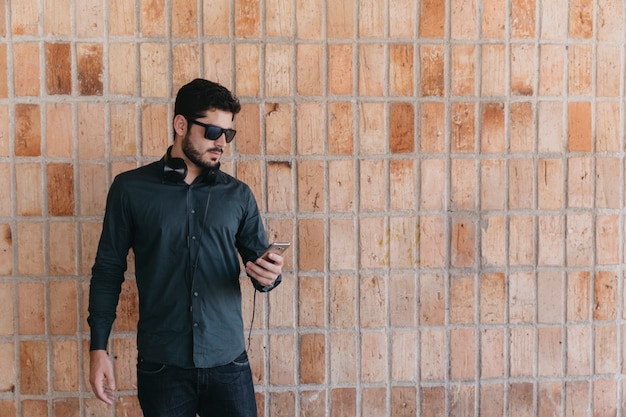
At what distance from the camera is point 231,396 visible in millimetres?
2100

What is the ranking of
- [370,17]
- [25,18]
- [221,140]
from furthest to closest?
[370,17] → [25,18] → [221,140]

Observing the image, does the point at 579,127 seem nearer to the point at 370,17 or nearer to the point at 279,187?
the point at 370,17

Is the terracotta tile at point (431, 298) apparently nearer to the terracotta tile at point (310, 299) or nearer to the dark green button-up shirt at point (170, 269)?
the terracotta tile at point (310, 299)

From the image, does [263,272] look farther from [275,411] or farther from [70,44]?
[70,44]

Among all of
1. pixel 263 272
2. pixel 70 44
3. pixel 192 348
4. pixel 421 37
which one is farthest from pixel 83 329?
pixel 421 37

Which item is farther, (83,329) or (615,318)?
(615,318)

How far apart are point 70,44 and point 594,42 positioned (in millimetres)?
2413

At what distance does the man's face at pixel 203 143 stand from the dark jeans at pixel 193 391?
29.5 inches

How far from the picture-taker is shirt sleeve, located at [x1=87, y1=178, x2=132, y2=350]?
2.08m

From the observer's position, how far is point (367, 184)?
8.77ft

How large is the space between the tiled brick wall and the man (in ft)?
1.61

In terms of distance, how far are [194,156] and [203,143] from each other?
2.3 inches

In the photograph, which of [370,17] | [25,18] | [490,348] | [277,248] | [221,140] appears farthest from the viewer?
[490,348]

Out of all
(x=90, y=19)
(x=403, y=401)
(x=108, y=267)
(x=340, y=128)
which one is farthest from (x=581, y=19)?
(x=108, y=267)
